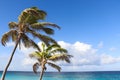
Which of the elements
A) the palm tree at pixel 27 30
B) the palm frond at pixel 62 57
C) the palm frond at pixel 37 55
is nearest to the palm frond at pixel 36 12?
the palm tree at pixel 27 30

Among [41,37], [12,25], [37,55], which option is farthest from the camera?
[37,55]

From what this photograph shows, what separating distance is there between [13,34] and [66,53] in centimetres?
730

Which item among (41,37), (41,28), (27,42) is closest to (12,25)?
(27,42)

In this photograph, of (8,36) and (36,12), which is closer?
(36,12)

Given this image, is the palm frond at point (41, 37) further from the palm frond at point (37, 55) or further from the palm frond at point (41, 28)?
the palm frond at point (37, 55)

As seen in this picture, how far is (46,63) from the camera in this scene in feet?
94.5

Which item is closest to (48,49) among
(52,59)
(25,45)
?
(52,59)

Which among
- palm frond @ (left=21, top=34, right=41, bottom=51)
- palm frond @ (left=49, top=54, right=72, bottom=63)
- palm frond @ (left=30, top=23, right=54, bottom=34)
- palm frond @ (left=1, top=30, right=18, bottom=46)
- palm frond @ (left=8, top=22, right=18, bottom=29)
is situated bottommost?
palm frond @ (left=49, top=54, right=72, bottom=63)

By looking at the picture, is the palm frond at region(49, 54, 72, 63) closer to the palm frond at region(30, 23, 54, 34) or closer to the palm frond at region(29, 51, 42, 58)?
the palm frond at region(29, 51, 42, 58)

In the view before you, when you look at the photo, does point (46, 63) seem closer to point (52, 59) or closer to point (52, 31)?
point (52, 59)

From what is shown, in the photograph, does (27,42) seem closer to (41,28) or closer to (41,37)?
(41,37)

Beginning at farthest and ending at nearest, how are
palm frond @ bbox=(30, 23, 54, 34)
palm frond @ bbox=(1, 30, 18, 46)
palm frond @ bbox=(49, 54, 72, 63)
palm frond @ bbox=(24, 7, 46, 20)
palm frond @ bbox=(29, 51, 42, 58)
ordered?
palm frond @ bbox=(29, 51, 42, 58), palm frond @ bbox=(49, 54, 72, 63), palm frond @ bbox=(1, 30, 18, 46), palm frond @ bbox=(30, 23, 54, 34), palm frond @ bbox=(24, 7, 46, 20)

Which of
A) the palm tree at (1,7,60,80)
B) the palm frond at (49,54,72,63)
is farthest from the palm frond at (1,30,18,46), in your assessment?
the palm frond at (49,54,72,63)

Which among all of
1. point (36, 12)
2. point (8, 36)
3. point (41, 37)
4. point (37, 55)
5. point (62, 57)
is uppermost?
point (36, 12)
